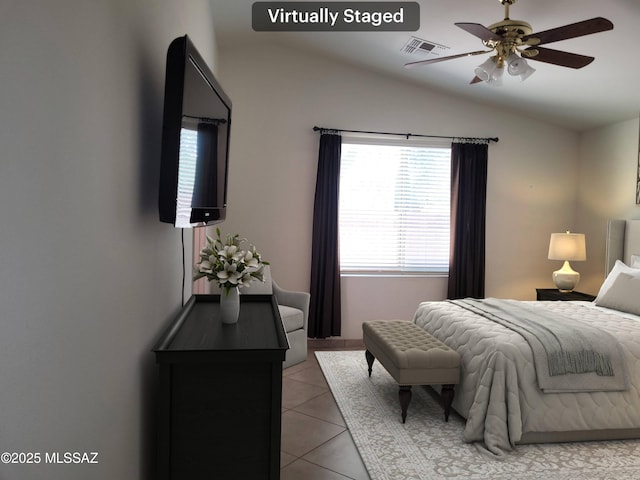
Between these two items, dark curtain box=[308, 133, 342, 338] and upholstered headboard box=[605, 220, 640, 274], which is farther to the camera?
dark curtain box=[308, 133, 342, 338]

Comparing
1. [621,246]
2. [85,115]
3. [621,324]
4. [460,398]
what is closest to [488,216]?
[621,246]

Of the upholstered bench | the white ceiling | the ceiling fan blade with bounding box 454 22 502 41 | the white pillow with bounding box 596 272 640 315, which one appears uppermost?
the white ceiling

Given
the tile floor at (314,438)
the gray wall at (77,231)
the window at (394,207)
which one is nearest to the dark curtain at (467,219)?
the window at (394,207)

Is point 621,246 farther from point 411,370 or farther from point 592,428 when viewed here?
point 411,370

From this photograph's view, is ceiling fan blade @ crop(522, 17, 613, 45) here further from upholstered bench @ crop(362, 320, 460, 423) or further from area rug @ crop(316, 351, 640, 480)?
area rug @ crop(316, 351, 640, 480)

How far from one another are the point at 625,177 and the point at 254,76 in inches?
160

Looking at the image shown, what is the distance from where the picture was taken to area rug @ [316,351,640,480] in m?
2.48

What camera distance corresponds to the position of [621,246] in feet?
15.5

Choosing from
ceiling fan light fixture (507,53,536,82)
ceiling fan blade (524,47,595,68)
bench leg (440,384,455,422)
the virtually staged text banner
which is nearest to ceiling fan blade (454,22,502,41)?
ceiling fan light fixture (507,53,536,82)

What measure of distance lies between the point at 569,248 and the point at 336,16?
11.1 feet

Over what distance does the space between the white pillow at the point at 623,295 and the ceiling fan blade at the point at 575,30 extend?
2388 millimetres

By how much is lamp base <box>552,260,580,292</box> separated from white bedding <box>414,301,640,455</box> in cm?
203

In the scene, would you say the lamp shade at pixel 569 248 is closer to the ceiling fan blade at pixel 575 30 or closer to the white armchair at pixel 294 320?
the white armchair at pixel 294 320

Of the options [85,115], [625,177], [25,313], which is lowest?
[25,313]
